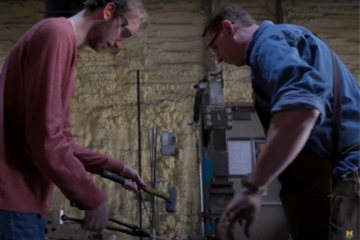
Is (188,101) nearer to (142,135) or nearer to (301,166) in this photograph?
(142,135)

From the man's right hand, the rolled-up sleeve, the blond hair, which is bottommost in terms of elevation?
the man's right hand

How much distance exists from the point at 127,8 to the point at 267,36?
1.58 ft

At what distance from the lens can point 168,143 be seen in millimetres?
3006

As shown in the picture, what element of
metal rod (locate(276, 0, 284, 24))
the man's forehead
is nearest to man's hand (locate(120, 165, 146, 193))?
the man's forehead

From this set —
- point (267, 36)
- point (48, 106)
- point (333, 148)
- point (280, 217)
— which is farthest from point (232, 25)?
point (280, 217)

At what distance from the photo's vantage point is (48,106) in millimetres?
895

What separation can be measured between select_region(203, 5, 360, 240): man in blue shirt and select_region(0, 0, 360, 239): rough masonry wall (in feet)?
6.52

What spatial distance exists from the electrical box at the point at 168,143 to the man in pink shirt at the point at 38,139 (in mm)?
1972

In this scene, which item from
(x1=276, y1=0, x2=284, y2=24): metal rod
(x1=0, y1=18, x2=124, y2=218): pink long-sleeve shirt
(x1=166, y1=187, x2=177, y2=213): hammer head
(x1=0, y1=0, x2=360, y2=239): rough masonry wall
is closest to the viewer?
(x1=0, y1=18, x2=124, y2=218): pink long-sleeve shirt

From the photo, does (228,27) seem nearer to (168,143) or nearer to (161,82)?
(168,143)

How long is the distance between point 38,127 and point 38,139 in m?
0.03

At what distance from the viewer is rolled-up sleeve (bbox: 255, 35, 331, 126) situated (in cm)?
78

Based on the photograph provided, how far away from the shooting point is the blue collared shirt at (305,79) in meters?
0.81
